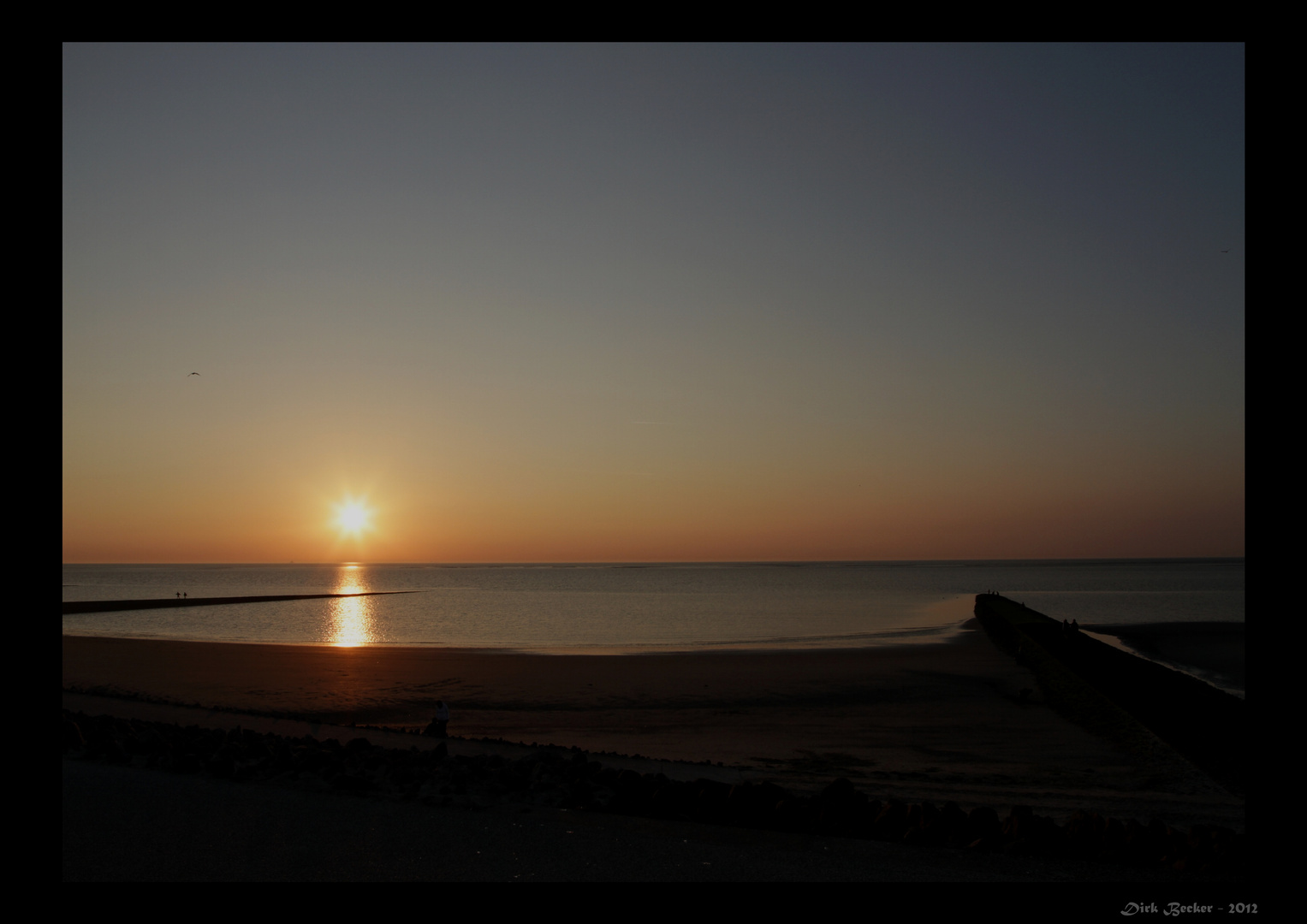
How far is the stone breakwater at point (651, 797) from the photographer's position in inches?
281

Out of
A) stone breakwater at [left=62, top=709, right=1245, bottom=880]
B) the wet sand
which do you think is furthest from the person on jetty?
stone breakwater at [left=62, top=709, right=1245, bottom=880]

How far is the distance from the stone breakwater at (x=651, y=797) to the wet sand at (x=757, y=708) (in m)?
3.14

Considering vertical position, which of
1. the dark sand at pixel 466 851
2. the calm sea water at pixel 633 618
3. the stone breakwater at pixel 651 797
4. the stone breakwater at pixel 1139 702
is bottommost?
the calm sea water at pixel 633 618

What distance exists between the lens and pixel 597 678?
25.4m

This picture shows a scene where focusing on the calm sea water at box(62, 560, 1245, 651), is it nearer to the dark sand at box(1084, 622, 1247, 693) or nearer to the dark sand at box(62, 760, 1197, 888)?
the dark sand at box(1084, 622, 1247, 693)

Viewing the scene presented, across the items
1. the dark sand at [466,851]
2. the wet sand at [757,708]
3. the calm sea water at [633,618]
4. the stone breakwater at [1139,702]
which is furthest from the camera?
the calm sea water at [633,618]

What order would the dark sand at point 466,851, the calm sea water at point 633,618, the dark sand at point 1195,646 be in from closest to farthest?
1. the dark sand at point 466,851
2. the dark sand at point 1195,646
3. the calm sea water at point 633,618

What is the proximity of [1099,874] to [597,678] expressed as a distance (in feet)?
65.4

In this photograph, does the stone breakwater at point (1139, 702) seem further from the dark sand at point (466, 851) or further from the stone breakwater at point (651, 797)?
the dark sand at point (466, 851)

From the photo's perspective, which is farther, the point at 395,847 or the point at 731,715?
the point at 731,715

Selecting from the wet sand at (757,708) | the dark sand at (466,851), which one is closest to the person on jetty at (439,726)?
the wet sand at (757,708)

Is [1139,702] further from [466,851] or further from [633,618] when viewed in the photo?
[633,618]
